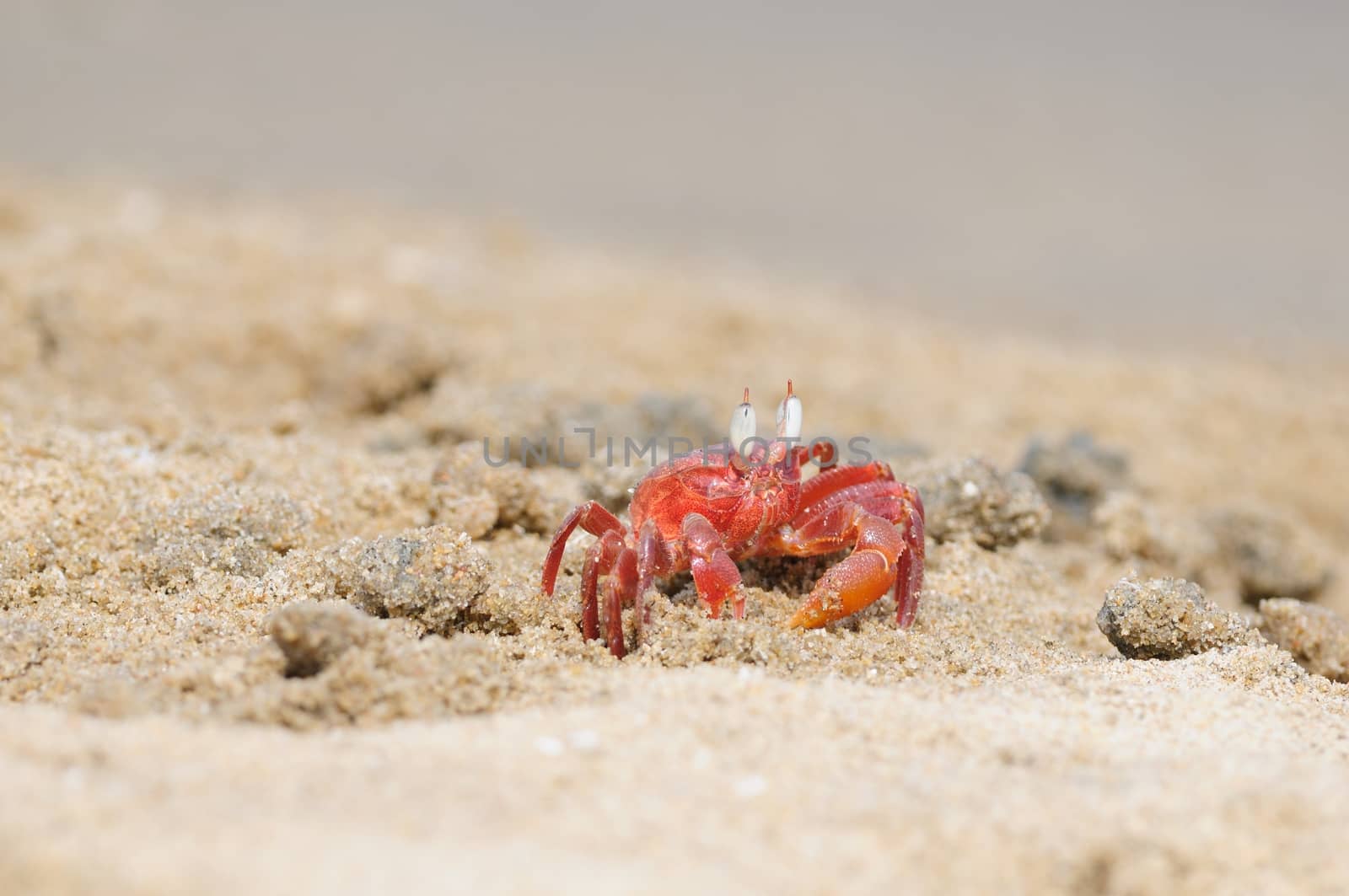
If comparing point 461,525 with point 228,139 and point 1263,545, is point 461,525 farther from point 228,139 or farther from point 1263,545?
point 228,139

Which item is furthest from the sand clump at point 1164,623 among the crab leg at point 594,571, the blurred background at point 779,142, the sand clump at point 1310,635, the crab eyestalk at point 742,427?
the blurred background at point 779,142

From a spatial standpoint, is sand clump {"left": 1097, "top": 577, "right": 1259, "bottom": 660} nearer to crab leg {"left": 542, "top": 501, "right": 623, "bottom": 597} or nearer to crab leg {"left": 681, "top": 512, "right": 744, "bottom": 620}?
crab leg {"left": 681, "top": 512, "right": 744, "bottom": 620}

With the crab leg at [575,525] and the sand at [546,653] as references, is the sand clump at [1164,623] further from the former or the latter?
the crab leg at [575,525]

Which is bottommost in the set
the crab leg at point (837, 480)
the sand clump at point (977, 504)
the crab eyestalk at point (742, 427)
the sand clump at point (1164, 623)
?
the sand clump at point (1164, 623)

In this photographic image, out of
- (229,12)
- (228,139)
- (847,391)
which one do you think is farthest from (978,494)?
(229,12)

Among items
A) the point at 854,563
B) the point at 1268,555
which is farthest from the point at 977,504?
the point at 1268,555

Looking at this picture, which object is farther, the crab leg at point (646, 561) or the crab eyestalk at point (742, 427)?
the crab eyestalk at point (742, 427)
